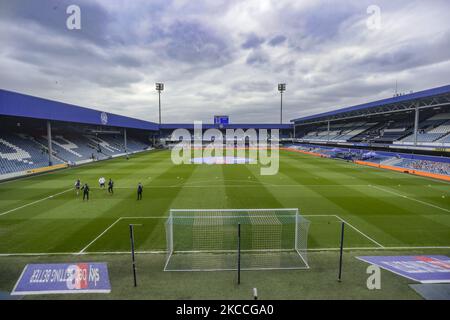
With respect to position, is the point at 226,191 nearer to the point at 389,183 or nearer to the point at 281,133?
the point at 389,183

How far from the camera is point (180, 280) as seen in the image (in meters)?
8.28

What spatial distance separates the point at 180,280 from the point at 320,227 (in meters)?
8.53

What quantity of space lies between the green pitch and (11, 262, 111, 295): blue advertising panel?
0.59 m

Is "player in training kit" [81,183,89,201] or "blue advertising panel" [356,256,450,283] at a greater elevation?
"player in training kit" [81,183,89,201]

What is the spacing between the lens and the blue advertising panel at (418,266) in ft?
26.9

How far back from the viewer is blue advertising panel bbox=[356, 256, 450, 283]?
26.9ft

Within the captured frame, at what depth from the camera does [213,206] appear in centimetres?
1695

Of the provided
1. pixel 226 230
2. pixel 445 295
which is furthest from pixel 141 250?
pixel 445 295

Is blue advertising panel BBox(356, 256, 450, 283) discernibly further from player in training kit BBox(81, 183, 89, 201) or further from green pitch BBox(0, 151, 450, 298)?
player in training kit BBox(81, 183, 89, 201)

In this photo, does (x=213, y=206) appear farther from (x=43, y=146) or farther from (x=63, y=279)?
(x=43, y=146)

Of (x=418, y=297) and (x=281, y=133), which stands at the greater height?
(x=281, y=133)

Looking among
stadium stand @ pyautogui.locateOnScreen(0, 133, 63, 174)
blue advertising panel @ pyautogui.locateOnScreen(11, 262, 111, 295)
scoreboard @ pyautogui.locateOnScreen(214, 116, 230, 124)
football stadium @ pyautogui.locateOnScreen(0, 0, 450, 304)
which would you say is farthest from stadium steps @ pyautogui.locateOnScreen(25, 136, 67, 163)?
scoreboard @ pyautogui.locateOnScreen(214, 116, 230, 124)

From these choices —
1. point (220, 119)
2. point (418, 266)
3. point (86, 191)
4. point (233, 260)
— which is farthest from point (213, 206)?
point (220, 119)

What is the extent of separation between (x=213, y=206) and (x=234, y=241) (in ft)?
18.4
